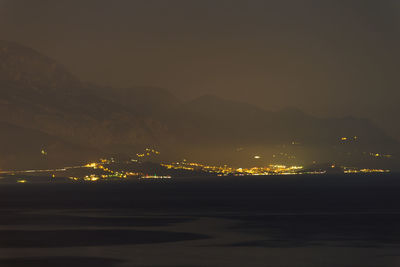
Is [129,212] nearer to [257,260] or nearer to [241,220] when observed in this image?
[241,220]

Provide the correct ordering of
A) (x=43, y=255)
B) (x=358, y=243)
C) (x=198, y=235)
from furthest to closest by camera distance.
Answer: (x=198, y=235) < (x=358, y=243) < (x=43, y=255)

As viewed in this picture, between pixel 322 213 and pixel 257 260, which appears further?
pixel 322 213

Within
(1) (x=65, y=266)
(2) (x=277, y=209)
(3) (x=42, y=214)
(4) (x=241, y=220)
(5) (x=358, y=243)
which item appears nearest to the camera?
(1) (x=65, y=266)

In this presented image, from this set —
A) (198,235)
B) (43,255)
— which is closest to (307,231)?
(198,235)

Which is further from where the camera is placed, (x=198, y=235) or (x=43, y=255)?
(x=198, y=235)

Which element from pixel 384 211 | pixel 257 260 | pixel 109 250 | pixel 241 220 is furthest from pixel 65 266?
pixel 384 211

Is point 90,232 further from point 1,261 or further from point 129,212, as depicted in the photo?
point 129,212

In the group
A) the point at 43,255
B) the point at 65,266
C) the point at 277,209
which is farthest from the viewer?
the point at 277,209

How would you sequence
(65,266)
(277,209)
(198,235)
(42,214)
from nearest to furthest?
(65,266) → (198,235) → (42,214) → (277,209)
